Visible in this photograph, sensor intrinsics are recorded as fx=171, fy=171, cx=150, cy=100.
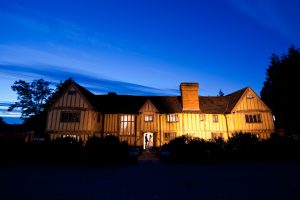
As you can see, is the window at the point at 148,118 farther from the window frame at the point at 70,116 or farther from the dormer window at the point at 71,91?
the dormer window at the point at 71,91

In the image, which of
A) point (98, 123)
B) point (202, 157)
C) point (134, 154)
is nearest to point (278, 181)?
point (202, 157)

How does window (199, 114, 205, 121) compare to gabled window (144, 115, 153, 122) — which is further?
window (199, 114, 205, 121)

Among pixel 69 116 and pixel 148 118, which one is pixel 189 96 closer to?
pixel 148 118

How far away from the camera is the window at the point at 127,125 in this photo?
22703mm

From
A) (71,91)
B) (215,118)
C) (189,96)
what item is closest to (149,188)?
(71,91)

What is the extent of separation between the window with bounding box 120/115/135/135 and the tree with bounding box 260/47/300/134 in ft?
70.6

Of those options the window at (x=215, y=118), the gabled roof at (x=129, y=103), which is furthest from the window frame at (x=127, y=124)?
the window at (x=215, y=118)

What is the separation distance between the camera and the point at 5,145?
13.1 metres

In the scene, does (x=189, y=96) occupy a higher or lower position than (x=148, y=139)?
higher

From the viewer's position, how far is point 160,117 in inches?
926

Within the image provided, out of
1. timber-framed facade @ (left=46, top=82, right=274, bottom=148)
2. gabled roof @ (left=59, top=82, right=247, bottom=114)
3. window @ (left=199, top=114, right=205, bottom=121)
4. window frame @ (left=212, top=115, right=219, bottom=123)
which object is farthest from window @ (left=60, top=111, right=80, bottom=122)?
window frame @ (left=212, top=115, right=219, bottom=123)

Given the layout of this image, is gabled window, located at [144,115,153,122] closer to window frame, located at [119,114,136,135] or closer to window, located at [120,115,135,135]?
window frame, located at [119,114,136,135]

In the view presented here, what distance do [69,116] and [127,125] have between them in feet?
23.8

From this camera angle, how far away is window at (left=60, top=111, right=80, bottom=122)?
2073 cm
